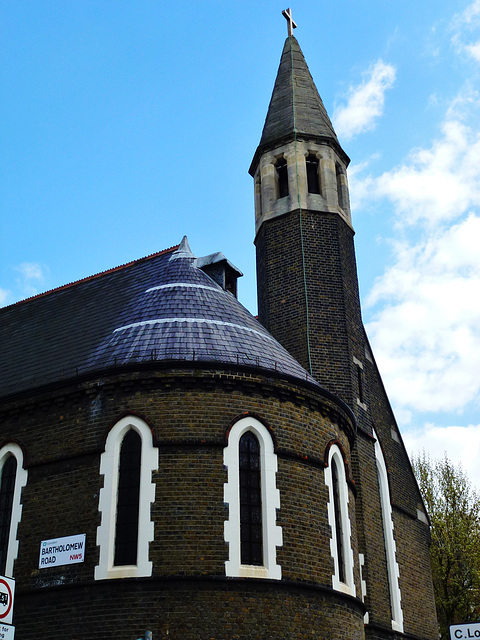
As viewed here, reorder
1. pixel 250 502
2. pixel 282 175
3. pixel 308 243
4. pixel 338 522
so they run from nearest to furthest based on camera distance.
→ pixel 250 502 < pixel 338 522 < pixel 308 243 < pixel 282 175

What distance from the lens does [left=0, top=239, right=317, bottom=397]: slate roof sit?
17.2 m

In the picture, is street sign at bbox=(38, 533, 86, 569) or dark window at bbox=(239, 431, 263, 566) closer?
street sign at bbox=(38, 533, 86, 569)

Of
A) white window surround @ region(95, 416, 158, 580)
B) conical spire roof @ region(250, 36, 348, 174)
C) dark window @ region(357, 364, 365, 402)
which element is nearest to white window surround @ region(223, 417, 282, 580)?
Answer: white window surround @ region(95, 416, 158, 580)

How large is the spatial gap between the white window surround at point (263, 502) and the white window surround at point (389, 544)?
7891 millimetres

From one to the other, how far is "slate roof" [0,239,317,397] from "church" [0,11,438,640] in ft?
0.20

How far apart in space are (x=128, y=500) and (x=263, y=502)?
278 centimetres

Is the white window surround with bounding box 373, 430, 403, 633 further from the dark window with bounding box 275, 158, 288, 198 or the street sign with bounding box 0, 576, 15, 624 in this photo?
the street sign with bounding box 0, 576, 15, 624

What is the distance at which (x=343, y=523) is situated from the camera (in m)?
17.7

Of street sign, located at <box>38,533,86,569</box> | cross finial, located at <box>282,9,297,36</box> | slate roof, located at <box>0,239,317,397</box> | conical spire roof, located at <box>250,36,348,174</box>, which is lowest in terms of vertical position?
street sign, located at <box>38,533,86,569</box>

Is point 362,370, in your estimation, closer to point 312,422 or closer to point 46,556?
point 312,422

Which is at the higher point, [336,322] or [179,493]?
[336,322]

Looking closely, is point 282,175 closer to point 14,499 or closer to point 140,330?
point 140,330

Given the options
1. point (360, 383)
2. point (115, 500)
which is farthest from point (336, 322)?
point (115, 500)

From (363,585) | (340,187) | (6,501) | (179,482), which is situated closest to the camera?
(179,482)
